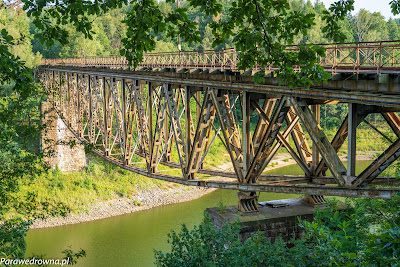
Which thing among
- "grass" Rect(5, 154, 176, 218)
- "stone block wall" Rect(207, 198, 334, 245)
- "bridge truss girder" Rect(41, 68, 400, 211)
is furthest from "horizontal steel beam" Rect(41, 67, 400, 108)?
"grass" Rect(5, 154, 176, 218)

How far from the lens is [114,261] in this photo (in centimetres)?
2506

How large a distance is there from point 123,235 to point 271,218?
1903 centimetres

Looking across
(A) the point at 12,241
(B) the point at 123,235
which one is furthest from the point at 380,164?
(B) the point at 123,235

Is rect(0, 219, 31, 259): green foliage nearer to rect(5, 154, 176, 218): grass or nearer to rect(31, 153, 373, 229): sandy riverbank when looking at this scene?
rect(31, 153, 373, 229): sandy riverbank

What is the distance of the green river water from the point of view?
84.8 ft

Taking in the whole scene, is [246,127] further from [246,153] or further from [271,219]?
[271,219]

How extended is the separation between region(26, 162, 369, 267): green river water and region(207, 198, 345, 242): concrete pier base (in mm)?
11173

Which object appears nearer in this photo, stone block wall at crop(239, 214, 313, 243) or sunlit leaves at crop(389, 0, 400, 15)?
sunlit leaves at crop(389, 0, 400, 15)

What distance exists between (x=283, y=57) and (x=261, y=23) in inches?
28.5

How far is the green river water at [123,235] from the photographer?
84.8 feet

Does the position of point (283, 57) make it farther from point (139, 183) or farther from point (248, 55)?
point (139, 183)

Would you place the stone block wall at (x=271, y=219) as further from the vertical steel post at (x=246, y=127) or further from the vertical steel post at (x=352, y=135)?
the vertical steel post at (x=352, y=135)

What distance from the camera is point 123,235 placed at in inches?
1168

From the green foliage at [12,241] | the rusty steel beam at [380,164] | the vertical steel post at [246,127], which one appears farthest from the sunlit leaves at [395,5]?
the green foliage at [12,241]
